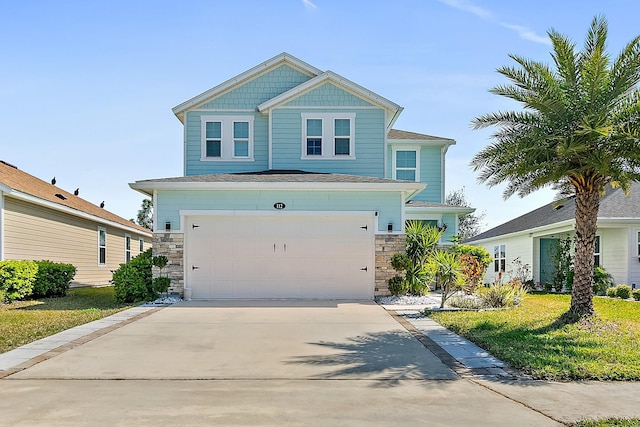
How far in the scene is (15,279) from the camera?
14414 mm

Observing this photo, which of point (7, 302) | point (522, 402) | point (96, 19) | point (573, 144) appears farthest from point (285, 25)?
point (7, 302)

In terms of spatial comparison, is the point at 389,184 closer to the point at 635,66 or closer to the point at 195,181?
the point at 195,181

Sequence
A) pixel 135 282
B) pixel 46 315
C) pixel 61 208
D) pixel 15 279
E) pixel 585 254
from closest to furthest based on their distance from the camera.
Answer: pixel 585 254 → pixel 46 315 → pixel 135 282 → pixel 15 279 → pixel 61 208

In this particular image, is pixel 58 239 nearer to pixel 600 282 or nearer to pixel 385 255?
pixel 385 255

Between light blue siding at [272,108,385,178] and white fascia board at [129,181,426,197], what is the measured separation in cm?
288

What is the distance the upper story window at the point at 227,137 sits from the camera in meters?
18.1

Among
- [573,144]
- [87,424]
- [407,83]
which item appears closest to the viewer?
[87,424]

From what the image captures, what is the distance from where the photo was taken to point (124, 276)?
14.2 meters

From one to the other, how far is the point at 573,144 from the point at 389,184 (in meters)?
6.20

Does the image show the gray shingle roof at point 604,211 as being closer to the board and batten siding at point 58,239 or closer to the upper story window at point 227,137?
the upper story window at point 227,137

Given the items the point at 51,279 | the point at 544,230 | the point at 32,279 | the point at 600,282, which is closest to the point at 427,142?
the point at 544,230

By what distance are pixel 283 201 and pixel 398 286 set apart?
4010 millimetres

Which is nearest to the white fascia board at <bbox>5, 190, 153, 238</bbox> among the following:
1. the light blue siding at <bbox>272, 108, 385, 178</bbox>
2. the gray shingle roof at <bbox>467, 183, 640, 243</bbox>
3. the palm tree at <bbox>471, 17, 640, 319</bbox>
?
the light blue siding at <bbox>272, 108, 385, 178</bbox>

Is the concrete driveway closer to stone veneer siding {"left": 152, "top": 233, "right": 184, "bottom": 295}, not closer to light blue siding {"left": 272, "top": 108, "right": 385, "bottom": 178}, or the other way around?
stone veneer siding {"left": 152, "top": 233, "right": 184, "bottom": 295}
